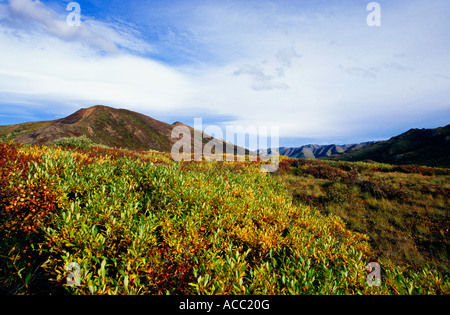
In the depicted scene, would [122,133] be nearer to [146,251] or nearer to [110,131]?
[110,131]

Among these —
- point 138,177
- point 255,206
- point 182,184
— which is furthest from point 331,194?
point 138,177

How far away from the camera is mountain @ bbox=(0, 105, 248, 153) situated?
52344 mm

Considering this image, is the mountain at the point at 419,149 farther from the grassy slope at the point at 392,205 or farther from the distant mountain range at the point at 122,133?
the grassy slope at the point at 392,205

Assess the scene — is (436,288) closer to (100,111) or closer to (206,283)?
(206,283)

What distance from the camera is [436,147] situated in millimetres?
75250

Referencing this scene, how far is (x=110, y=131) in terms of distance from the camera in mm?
70938

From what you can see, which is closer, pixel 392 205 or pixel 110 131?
pixel 392 205

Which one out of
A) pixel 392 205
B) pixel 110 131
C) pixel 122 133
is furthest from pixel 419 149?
pixel 110 131

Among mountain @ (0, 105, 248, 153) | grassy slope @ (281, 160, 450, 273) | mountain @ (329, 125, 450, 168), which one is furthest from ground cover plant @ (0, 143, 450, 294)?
mountain @ (329, 125, 450, 168)

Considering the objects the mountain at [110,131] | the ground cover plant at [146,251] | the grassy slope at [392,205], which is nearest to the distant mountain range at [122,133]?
the mountain at [110,131]

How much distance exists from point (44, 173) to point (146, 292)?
4163 mm

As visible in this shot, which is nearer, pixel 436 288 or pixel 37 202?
pixel 436 288

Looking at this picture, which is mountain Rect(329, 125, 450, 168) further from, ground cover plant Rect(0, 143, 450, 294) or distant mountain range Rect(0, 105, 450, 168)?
ground cover plant Rect(0, 143, 450, 294)

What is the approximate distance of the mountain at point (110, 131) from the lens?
52.3 metres
